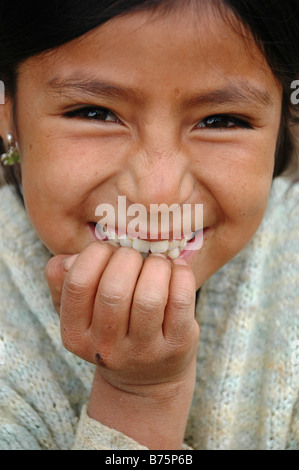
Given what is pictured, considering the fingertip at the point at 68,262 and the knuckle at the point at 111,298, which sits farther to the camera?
the fingertip at the point at 68,262

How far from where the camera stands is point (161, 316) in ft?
3.67

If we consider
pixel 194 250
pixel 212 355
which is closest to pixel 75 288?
pixel 194 250

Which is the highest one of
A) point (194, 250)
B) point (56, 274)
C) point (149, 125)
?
point (149, 125)

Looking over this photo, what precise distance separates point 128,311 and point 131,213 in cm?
21

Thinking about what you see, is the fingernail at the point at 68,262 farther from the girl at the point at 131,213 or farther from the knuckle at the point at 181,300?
the knuckle at the point at 181,300

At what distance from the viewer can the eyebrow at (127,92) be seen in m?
1.13

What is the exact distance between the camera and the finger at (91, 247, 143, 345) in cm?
108

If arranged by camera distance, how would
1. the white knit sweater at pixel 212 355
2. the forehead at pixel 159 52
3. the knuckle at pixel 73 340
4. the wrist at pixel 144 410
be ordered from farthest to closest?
the white knit sweater at pixel 212 355, the wrist at pixel 144 410, the knuckle at pixel 73 340, the forehead at pixel 159 52

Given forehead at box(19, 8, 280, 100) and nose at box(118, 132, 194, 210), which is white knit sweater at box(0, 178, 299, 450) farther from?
forehead at box(19, 8, 280, 100)

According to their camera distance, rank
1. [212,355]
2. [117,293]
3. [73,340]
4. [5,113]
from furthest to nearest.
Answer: [212,355] → [5,113] → [73,340] → [117,293]

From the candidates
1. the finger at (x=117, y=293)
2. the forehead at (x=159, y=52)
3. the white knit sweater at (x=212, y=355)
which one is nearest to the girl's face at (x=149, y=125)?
the forehead at (x=159, y=52)

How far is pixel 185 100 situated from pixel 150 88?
0.26 ft

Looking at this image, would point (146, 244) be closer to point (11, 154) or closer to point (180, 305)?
point (180, 305)

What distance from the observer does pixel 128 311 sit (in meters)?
1.12
